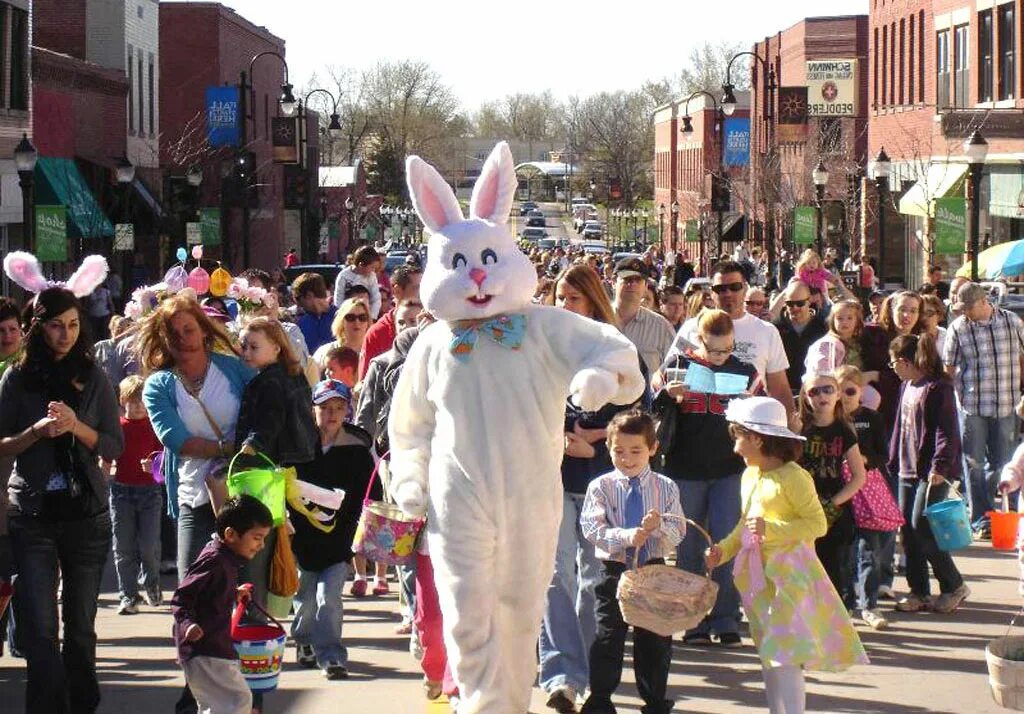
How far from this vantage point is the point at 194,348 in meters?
8.49

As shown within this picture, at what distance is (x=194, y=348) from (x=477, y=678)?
2285 mm

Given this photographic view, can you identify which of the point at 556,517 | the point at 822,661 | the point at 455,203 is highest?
the point at 455,203

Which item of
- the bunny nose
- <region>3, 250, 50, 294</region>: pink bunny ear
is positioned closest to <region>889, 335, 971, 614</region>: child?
the bunny nose

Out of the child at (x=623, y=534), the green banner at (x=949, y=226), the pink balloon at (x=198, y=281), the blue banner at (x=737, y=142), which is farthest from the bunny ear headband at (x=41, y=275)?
the blue banner at (x=737, y=142)

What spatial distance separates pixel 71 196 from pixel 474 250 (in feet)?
112

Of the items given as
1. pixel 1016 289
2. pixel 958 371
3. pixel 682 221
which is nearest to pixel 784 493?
pixel 958 371

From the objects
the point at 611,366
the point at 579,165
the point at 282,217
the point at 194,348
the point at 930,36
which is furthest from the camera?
the point at 579,165

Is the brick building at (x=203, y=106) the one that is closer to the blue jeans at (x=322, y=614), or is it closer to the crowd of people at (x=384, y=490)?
the crowd of people at (x=384, y=490)

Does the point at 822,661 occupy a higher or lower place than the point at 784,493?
lower

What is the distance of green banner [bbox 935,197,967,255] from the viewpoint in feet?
88.4

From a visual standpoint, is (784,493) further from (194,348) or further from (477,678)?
(194,348)

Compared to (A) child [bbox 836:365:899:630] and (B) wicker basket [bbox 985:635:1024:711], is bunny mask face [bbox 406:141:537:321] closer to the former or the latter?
(B) wicker basket [bbox 985:635:1024:711]

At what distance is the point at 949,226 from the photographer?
27.1 metres

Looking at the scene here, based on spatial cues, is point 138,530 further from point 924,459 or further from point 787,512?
point 787,512
